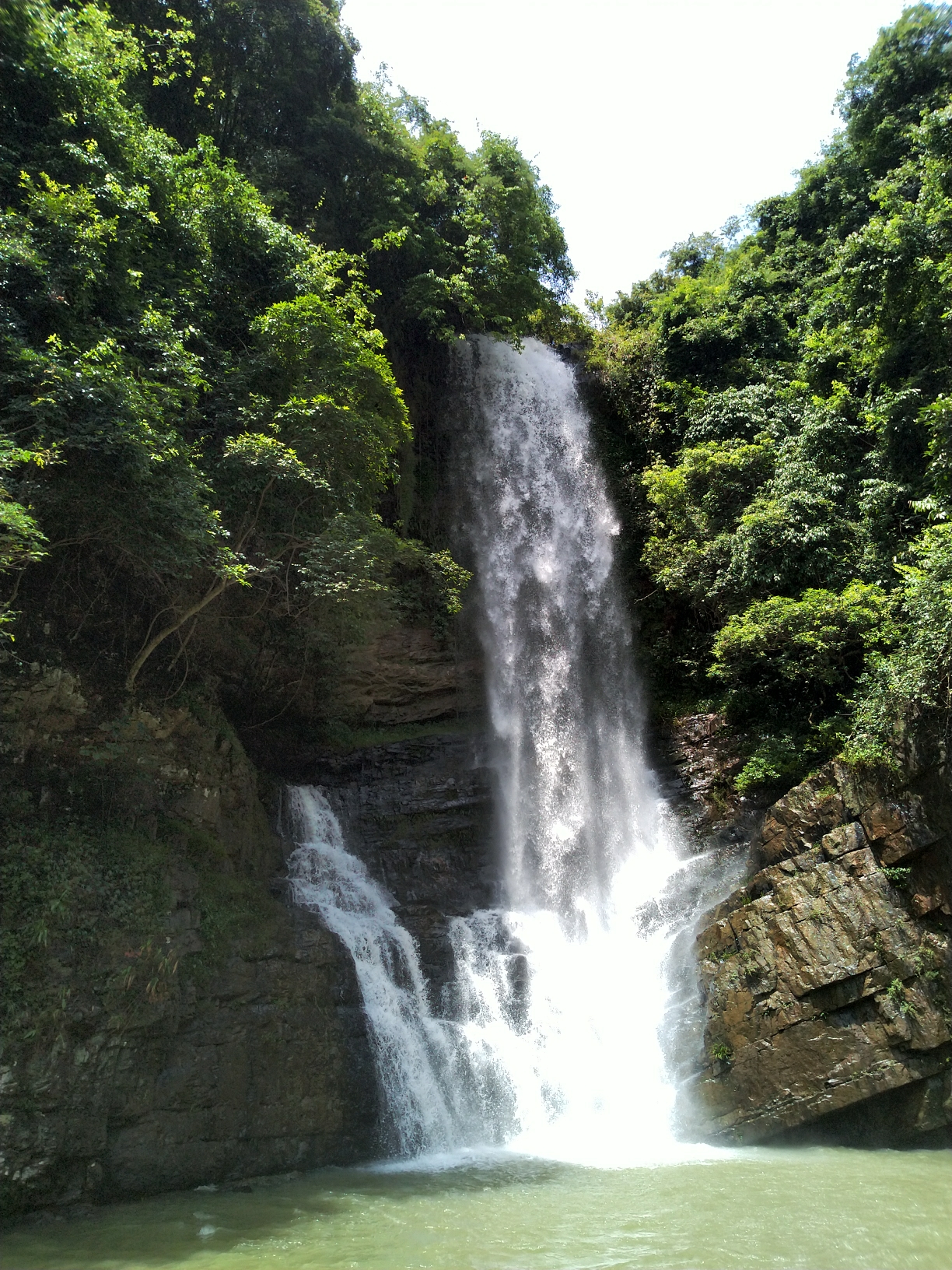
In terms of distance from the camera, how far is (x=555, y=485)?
2020cm

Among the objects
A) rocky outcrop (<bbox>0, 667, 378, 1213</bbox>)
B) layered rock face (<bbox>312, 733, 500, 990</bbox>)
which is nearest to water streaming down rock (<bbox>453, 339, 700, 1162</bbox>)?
layered rock face (<bbox>312, 733, 500, 990</bbox>)

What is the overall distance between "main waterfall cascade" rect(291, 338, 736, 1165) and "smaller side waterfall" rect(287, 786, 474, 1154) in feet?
0.08

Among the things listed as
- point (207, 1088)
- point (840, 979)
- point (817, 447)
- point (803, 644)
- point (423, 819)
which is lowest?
point (207, 1088)

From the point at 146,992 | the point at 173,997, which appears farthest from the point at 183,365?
the point at 173,997

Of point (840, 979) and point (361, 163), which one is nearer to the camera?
point (840, 979)

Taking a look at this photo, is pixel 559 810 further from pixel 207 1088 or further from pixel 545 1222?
pixel 545 1222

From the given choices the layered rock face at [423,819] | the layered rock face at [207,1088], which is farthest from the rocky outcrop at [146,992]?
the layered rock face at [423,819]

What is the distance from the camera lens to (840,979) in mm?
10492

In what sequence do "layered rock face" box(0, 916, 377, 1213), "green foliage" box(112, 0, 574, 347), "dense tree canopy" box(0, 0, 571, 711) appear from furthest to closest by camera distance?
"green foliage" box(112, 0, 574, 347) → "dense tree canopy" box(0, 0, 571, 711) → "layered rock face" box(0, 916, 377, 1213)

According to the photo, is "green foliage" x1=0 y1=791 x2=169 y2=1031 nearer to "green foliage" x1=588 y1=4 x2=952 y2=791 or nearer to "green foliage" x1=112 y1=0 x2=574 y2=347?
"green foliage" x1=588 y1=4 x2=952 y2=791

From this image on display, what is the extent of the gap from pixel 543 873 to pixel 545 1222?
27.1 feet

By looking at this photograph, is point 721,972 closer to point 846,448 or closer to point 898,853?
point 898,853

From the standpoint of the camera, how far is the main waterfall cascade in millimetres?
11031

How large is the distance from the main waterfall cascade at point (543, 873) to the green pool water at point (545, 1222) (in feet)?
5.26
